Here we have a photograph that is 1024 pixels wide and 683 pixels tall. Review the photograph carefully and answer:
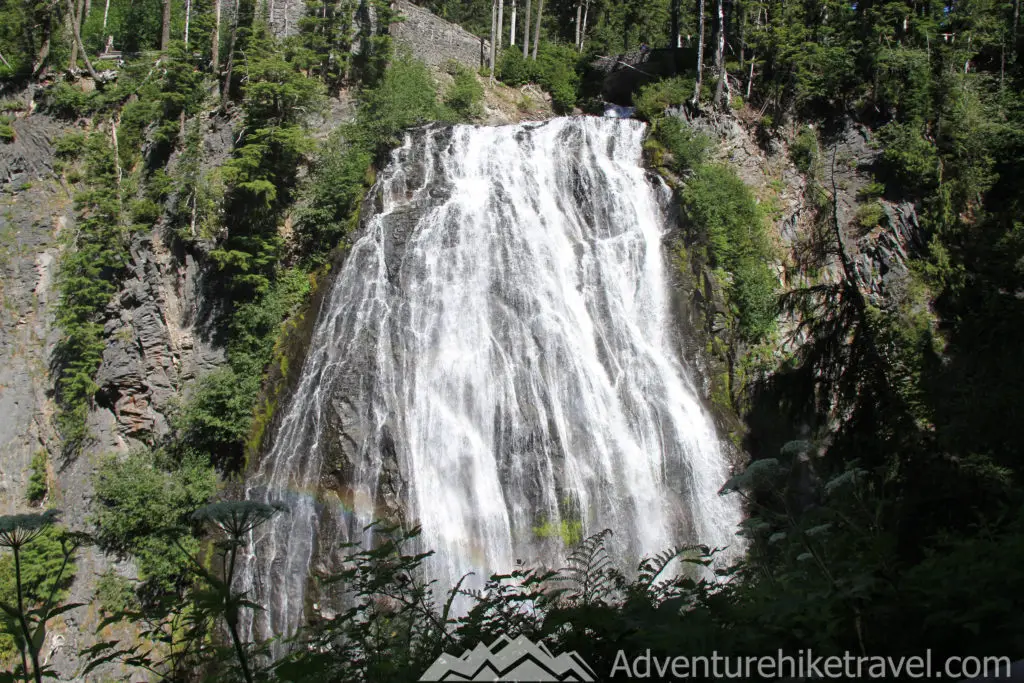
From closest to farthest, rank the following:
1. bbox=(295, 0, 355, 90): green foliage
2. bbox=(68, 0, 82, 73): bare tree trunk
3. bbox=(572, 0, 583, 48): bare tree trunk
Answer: bbox=(68, 0, 82, 73): bare tree trunk < bbox=(295, 0, 355, 90): green foliage < bbox=(572, 0, 583, 48): bare tree trunk

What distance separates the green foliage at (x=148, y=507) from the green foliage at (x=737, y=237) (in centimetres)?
1135

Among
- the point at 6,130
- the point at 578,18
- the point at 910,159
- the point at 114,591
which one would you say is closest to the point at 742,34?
the point at 910,159

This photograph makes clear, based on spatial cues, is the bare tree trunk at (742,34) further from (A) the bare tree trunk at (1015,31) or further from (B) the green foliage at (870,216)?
(A) the bare tree trunk at (1015,31)

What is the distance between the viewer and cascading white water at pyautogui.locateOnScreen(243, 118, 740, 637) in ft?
35.9

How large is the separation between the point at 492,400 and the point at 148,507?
282 inches

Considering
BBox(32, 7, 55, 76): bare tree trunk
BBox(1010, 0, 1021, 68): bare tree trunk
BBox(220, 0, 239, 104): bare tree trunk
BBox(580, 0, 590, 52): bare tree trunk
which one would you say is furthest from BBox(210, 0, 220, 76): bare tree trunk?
BBox(1010, 0, 1021, 68): bare tree trunk

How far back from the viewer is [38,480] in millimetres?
14516

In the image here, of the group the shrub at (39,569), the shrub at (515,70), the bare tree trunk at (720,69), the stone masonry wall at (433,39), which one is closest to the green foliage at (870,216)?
the bare tree trunk at (720,69)

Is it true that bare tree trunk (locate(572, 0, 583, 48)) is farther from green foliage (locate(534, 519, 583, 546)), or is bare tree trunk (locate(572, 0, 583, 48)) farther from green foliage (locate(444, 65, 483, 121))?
green foliage (locate(534, 519, 583, 546))

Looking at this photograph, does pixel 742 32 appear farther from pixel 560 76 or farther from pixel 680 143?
pixel 560 76

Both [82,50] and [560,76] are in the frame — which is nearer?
[82,50]

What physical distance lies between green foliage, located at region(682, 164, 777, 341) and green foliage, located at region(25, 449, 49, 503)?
1457 centimetres

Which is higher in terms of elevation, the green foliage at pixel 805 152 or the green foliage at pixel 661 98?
the green foliage at pixel 661 98

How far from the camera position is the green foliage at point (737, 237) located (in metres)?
15.0
